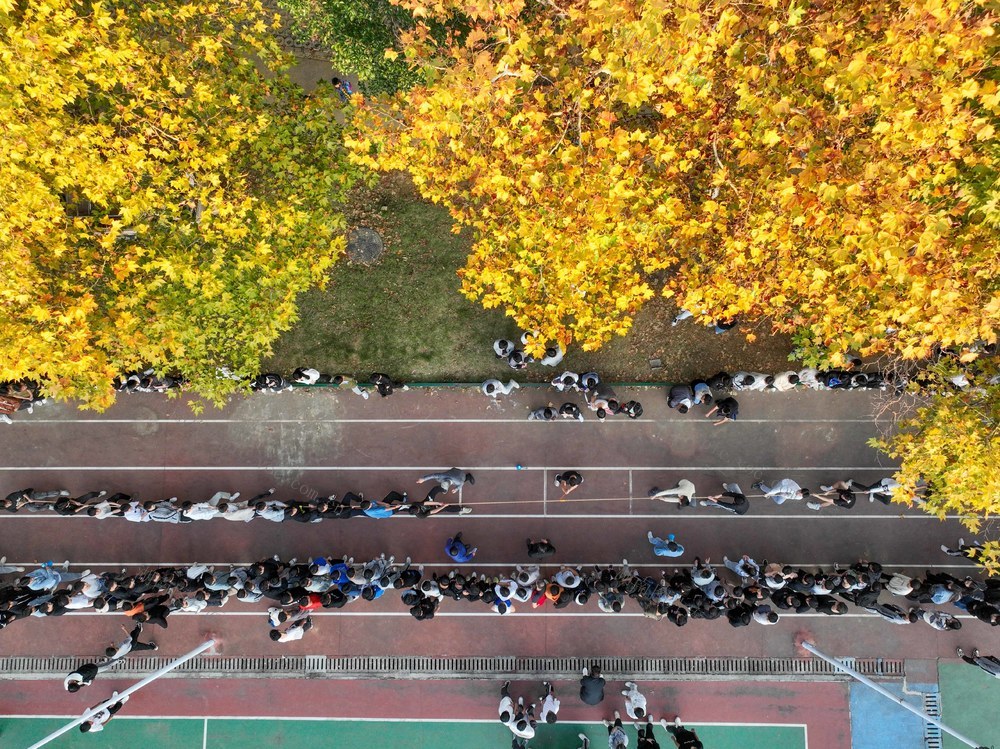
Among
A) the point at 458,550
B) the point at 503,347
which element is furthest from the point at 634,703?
the point at 503,347

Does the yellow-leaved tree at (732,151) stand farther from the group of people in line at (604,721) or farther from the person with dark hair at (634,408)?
the group of people in line at (604,721)

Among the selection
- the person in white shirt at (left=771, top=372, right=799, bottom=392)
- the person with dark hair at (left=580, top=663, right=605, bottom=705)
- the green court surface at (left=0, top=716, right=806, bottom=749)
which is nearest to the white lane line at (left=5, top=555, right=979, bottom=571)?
the person with dark hair at (left=580, top=663, right=605, bottom=705)

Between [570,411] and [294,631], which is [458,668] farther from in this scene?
[570,411]

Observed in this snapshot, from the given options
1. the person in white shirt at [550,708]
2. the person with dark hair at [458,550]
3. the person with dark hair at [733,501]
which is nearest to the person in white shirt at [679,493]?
the person with dark hair at [733,501]

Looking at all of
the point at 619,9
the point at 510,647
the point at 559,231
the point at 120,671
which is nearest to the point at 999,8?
the point at 619,9

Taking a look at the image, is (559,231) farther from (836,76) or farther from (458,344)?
(458,344)

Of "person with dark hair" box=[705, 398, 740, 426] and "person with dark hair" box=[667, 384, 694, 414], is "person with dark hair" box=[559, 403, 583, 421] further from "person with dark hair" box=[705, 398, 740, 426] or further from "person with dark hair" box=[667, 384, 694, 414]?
"person with dark hair" box=[705, 398, 740, 426]

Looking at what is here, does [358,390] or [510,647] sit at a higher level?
[358,390]
